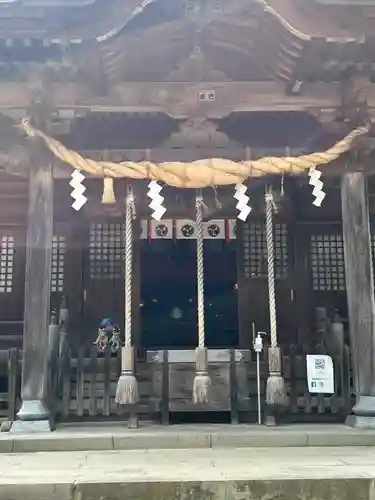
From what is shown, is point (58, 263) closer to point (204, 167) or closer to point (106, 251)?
point (106, 251)

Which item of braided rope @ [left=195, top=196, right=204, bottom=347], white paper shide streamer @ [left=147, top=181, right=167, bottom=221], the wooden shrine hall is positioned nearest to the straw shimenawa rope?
the wooden shrine hall

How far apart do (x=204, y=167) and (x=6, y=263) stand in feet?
15.8

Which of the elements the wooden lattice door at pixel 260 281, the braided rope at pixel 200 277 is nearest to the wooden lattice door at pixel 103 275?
the wooden lattice door at pixel 260 281

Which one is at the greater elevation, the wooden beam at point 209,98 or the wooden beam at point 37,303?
the wooden beam at point 209,98

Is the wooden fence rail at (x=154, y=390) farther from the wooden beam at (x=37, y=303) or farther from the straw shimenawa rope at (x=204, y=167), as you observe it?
the straw shimenawa rope at (x=204, y=167)

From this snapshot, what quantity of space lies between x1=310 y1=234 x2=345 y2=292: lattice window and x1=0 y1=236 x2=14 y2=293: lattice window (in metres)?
5.65

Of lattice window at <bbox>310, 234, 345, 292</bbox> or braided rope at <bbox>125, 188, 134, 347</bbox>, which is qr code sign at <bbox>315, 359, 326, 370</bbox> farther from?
lattice window at <bbox>310, 234, 345, 292</bbox>

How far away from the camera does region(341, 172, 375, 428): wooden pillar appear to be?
7.49 meters

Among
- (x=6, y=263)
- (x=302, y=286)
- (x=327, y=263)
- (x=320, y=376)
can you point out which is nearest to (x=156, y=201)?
(x=320, y=376)

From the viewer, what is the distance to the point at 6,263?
35.2 feet

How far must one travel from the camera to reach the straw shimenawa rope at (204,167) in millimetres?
7750

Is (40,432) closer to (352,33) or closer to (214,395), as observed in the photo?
(214,395)

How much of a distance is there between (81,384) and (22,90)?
4.09 m

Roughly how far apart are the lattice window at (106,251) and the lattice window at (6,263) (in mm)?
1475
